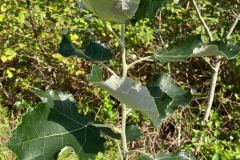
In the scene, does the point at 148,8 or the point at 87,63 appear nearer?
the point at 148,8

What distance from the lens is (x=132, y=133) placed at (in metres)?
1.69

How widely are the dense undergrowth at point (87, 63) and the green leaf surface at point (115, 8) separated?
3472 mm

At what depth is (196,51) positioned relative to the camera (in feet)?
4.68

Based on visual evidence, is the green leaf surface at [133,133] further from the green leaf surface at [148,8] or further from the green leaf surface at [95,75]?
the green leaf surface at [148,8]

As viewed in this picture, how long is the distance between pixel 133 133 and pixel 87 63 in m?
3.67

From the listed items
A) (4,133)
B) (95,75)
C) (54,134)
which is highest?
(95,75)

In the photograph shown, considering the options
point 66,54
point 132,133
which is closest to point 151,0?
point 66,54

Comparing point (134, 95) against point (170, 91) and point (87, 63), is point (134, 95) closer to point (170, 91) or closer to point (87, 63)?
point (170, 91)

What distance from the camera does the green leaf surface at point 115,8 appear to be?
4.08ft

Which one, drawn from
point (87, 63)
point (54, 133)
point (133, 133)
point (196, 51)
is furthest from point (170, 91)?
point (87, 63)

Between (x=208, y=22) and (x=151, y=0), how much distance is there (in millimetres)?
3905

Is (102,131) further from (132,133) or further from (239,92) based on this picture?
(239,92)

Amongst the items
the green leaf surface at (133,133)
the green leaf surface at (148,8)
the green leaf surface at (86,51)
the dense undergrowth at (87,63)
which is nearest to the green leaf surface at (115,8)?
the green leaf surface at (148,8)

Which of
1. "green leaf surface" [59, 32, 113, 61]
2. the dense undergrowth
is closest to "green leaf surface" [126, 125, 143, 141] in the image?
"green leaf surface" [59, 32, 113, 61]
